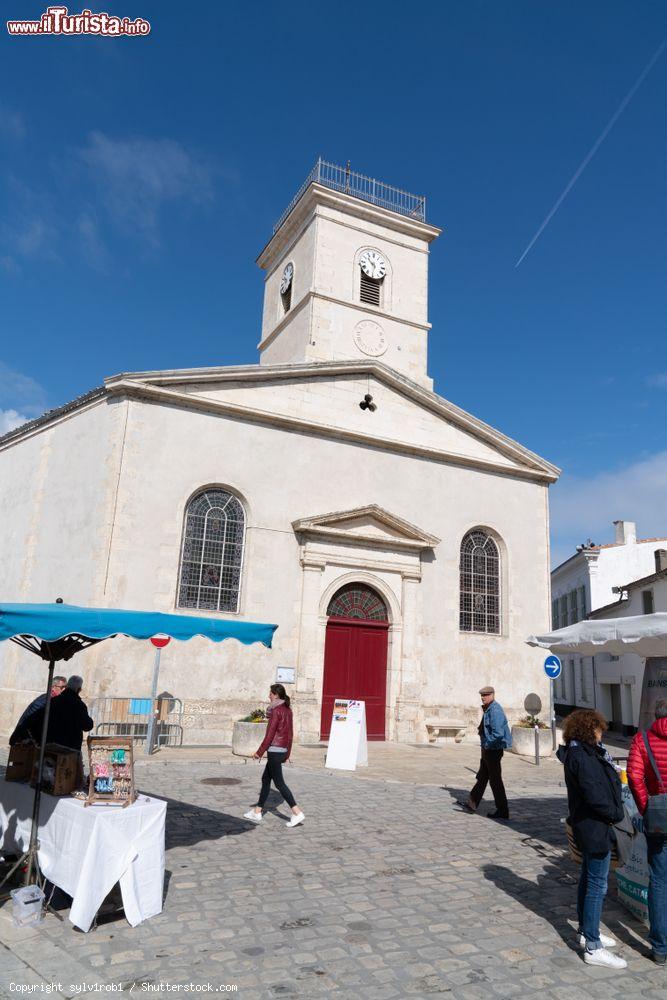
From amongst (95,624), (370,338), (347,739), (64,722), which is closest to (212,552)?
(347,739)

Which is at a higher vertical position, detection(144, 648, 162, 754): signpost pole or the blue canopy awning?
the blue canopy awning

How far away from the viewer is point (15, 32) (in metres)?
11.3

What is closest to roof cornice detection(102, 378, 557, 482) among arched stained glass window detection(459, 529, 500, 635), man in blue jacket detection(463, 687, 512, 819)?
arched stained glass window detection(459, 529, 500, 635)

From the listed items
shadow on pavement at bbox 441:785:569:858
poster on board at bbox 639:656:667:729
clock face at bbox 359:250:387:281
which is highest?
clock face at bbox 359:250:387:281

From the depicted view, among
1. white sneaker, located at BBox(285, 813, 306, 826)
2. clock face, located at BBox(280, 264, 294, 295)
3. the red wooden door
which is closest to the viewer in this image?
white sneaker, located at BBox(285, 813, 306, 826)

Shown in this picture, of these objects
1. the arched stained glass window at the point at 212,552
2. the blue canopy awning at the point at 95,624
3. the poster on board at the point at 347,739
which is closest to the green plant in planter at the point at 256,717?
the poster on board at the point at 347,739

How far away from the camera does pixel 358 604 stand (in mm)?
17578

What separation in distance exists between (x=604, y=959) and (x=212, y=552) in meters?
12.5

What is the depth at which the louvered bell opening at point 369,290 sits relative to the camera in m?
22.6

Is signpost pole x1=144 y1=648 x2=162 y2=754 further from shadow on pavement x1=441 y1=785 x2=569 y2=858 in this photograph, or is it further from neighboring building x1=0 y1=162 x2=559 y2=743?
shadow on pavement x1=441 y1=785 x2=569 y2=858

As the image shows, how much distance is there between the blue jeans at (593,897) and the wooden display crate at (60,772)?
412 centimetres

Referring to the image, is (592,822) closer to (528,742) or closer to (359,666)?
(528,742)

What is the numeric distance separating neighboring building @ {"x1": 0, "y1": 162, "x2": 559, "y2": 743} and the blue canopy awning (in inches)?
342

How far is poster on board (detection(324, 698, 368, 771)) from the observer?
1273cm
